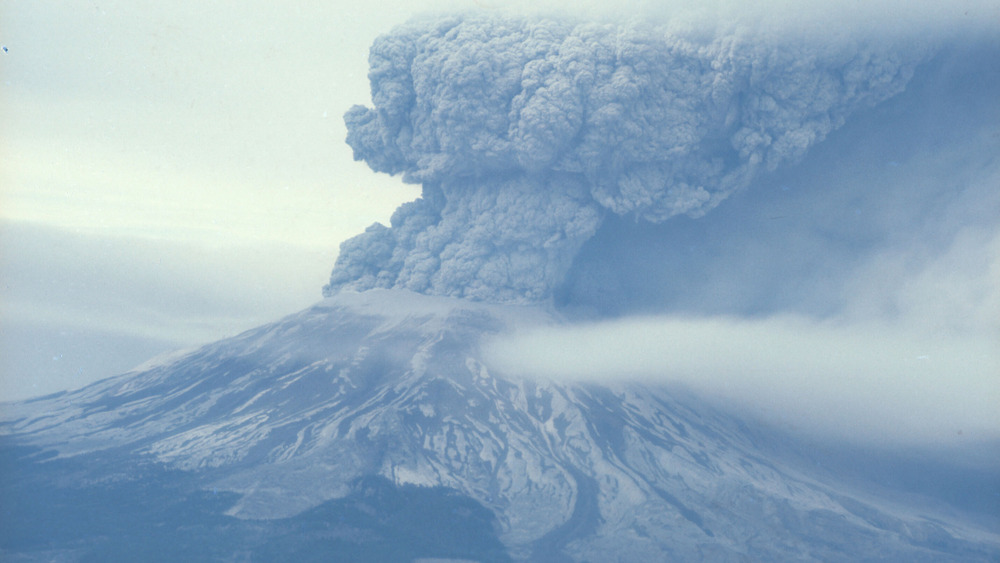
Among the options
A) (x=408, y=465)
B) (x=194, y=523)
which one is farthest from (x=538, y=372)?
(x=194, y=523)

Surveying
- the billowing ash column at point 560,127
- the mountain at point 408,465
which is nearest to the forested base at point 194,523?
the mountain at point 408,465

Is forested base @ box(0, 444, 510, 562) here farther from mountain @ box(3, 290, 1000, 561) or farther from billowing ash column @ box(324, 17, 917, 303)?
billowing ash column @ box(324, 17, 917, 303)

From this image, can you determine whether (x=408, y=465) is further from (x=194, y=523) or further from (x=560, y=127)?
(x=560, y=127)

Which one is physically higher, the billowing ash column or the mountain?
the billowing ash column

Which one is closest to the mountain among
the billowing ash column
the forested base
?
the forested base

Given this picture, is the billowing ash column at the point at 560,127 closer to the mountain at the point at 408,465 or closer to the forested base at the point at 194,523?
the mountain at the point at 408,465

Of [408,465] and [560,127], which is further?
[560,127]
